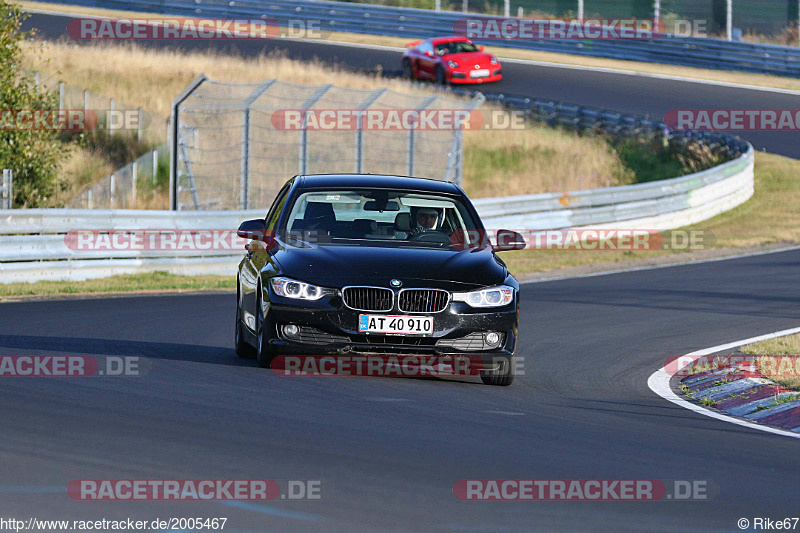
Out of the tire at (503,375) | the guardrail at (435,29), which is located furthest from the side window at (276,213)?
the guardrail at (435,29)

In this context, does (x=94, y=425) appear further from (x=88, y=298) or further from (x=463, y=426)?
(x=88, y=298)

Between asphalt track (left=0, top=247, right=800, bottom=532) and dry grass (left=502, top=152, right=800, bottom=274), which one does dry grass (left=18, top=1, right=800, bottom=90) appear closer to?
dry grass (left=502, top=152, right=800, bottom=274)

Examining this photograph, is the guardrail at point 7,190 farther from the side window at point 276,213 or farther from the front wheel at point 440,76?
the front wheel at point 440,76

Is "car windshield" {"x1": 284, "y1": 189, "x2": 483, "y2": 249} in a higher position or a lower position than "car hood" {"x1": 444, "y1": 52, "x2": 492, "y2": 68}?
higher

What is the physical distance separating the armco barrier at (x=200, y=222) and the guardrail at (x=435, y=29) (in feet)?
55.4

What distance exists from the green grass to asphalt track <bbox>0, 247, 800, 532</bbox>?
11.6 feet

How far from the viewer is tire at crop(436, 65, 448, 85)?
3991cm

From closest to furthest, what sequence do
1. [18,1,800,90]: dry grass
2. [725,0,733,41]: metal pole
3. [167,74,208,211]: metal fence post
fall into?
[167,74,208,211]: metal fence post
[18,1,800,90]: dry grass
[725,0,733,41]: metal pole

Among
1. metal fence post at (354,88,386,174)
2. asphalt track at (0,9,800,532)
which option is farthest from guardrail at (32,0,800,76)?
asphalt track at (0,9,800,532)

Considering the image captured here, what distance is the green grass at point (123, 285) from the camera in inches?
638

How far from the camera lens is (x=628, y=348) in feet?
41.9

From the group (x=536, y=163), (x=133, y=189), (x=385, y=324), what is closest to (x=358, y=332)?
(x=385, y=324)

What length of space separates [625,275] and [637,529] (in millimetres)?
14519

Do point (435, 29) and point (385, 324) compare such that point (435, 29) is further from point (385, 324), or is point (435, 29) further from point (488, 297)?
point (385, 324)
